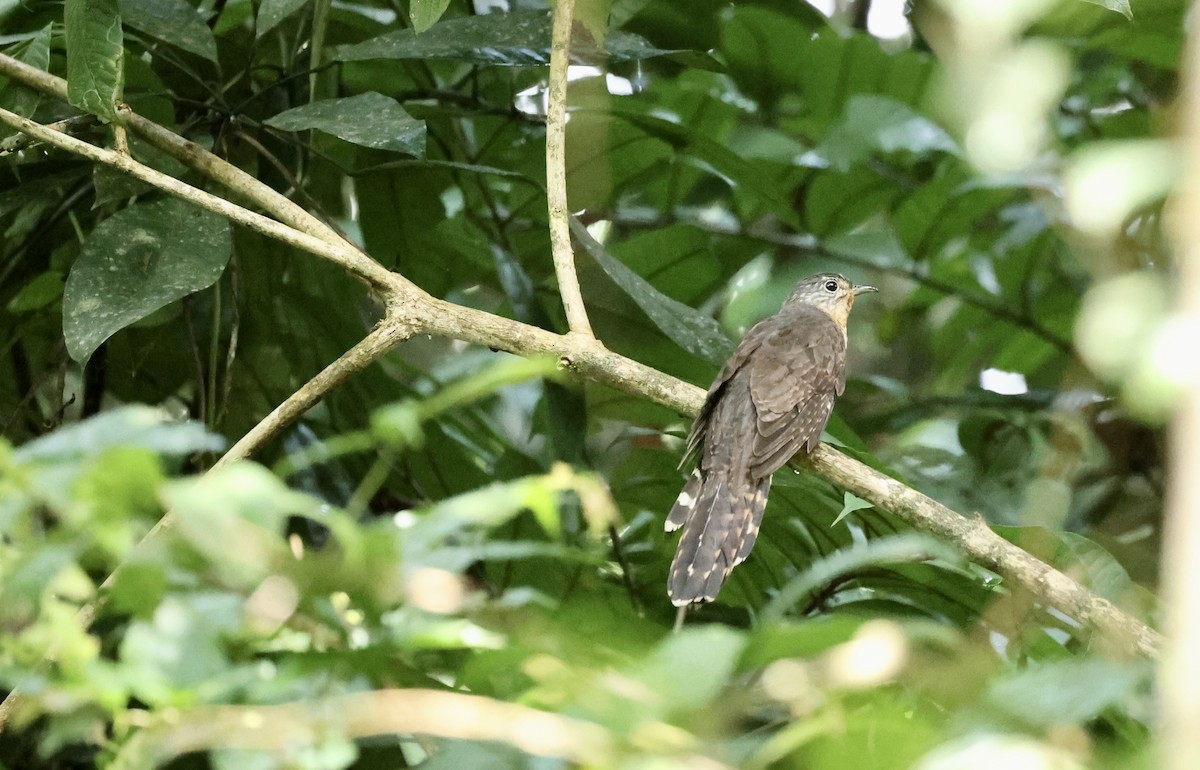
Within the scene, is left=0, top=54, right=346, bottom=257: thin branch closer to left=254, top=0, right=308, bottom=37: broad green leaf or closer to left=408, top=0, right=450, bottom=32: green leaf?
left=254, top=0, right=308, bottom=37: broad green leaf

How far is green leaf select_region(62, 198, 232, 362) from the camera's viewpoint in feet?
9.00

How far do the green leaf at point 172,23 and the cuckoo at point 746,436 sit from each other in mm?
1741

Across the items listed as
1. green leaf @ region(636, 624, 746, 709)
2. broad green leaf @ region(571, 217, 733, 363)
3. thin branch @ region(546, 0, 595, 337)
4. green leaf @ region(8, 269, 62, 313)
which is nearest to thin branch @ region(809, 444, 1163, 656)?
broad green leaf @ region(571, 217, 733, 363)

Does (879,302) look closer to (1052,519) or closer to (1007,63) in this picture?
(1052,519)

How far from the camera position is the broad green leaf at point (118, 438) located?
3.80 ft

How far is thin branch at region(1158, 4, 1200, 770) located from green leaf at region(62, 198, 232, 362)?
7.39 ft

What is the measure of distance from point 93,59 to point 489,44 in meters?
1.09

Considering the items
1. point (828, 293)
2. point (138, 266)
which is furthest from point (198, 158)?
point (828, 293)

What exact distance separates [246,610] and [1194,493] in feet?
2.93

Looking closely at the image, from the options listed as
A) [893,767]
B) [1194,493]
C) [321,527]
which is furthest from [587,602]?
[1194,493]

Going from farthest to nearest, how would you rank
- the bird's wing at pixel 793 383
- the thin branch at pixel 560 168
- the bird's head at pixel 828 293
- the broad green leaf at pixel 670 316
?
the bird's head at pixel 828 293 → the bird's wing at pixel 793 383 → the broad green leaf at pixel 670 316 → the thin branch at pixel 560 168

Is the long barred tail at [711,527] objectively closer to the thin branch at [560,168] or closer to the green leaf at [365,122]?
the thin branch at [560,168]

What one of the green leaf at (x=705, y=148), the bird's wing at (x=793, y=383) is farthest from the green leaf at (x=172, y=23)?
the bird's wing at (x=793, y=383)

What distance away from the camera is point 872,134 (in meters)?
4.87
